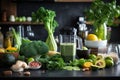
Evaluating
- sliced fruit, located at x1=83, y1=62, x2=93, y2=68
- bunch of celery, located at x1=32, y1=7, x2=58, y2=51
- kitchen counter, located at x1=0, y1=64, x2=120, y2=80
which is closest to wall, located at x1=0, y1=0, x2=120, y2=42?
bunch of celery, located at x1=32, y1=7, x2=58, y2=51

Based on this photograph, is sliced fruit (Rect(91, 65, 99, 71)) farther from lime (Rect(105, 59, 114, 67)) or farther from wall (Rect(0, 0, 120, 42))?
wall (Rect(0, 0, 120, 42))

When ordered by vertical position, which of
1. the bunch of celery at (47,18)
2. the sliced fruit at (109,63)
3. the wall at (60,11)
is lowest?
the sliced fruit at (109,63)

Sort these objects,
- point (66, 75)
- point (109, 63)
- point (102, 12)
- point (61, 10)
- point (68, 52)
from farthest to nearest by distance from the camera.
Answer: point (61, 10)
point (102, 12)
point (68, 52)
point (109, 63)
point (66, 75)

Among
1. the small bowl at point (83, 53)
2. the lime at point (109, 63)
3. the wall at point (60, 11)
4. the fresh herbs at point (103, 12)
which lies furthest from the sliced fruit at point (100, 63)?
the wall at point (60, 11)

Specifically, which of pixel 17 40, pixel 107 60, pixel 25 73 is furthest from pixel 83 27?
pixel 25 73

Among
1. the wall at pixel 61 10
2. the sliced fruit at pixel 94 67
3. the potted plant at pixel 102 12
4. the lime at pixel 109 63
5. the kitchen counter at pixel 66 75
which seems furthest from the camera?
the wall at pixel 61 10

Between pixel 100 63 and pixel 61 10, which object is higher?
pixel 61 10

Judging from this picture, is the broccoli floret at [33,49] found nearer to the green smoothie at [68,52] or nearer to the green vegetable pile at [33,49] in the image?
the green vegetable pile at [33,49]

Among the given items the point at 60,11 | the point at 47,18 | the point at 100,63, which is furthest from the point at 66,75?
the point at 60,11

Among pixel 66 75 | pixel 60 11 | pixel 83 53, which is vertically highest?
pixel 60 11

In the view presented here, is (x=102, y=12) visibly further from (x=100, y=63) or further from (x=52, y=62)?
(x=52, y=62)

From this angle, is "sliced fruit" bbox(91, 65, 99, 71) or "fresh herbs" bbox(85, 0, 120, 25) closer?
"sliced fruit" bbox(91, 65, 99, 71)

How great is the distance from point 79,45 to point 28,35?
2.94 meters

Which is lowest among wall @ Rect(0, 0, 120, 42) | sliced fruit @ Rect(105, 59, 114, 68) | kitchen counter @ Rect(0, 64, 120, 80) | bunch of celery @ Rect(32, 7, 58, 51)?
kitchen counter @ Rect(0, 64, 120, 80)
